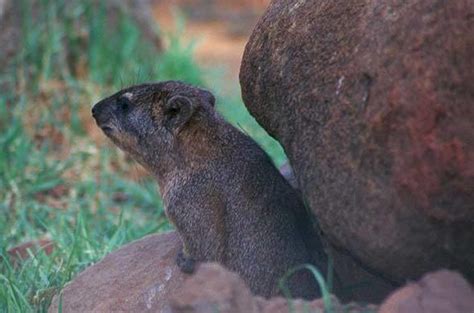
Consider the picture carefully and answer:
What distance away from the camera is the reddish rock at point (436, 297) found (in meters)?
3.44

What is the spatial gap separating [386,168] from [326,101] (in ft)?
1.30

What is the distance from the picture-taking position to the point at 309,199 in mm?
4070

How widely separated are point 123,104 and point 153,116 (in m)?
0.18

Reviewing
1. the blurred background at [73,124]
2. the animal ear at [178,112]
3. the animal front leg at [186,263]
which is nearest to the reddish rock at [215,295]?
A: the animal front leg at [186,263]

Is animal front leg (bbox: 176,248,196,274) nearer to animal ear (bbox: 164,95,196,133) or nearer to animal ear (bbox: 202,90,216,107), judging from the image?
animal ear (bbox: 164,95,196,133)

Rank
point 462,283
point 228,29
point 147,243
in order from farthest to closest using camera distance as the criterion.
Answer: point 228,29
point 147,243
point 462,283

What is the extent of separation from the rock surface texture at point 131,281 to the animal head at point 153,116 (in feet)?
1.28

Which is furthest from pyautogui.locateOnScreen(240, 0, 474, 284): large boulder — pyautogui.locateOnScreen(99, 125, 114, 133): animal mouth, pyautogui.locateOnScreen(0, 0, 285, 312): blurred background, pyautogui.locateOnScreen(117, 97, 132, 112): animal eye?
pyautogui.locateOnScreen(0, 0, 285, 312): blurred background

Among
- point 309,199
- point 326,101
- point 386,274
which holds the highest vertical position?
point 326,101

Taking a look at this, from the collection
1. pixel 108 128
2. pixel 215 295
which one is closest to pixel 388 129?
pixel 215 295

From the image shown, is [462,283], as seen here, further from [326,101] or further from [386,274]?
[326,101]

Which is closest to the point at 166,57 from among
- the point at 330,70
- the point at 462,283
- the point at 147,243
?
the point at 147,243

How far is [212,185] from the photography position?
14.9ft

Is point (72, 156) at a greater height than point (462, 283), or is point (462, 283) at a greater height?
point (72, 156)
